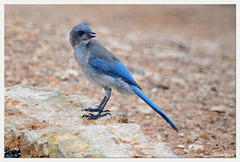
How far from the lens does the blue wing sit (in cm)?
446

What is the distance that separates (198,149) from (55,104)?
2.62 m

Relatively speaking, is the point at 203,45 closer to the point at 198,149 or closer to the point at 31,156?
the point at 198,149

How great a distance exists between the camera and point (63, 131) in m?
3.63

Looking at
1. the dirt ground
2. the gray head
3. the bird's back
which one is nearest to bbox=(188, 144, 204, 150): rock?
the dirt ground

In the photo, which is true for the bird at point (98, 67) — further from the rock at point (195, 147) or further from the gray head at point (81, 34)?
the rock at point (195, 147)

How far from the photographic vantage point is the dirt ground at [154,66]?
611 cm

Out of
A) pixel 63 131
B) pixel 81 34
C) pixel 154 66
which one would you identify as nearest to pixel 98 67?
pixel 81 34

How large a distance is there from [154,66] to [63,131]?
5.69 metres

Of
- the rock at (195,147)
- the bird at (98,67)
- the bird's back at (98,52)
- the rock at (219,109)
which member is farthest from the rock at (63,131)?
the rock at (219,109)

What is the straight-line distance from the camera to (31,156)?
363 cm

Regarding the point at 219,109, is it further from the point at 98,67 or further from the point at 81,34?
the point at 81,34

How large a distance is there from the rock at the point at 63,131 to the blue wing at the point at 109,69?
21.5 inches

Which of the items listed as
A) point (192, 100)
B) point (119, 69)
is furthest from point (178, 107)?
point (119, 69)

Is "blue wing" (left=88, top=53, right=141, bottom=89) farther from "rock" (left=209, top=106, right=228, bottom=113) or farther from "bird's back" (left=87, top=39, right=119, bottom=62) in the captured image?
"rock" (left=209, top=106, right=228, bottom=113)
